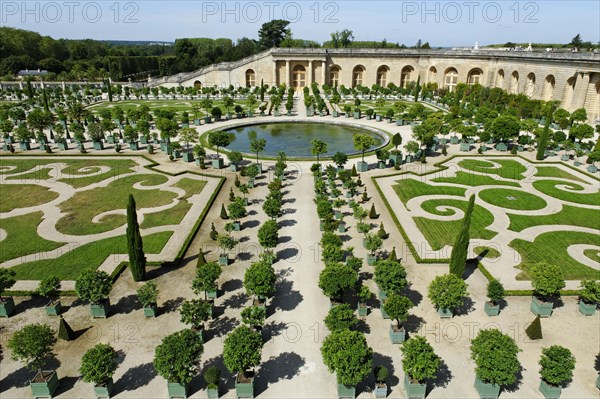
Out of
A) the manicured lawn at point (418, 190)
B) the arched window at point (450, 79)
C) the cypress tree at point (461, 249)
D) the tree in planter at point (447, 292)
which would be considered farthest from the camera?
the arched window at point (450, 79)

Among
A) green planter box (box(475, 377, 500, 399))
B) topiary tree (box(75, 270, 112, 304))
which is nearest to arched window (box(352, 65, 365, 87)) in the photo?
topiary tree (box(75, 270, 112, 304))

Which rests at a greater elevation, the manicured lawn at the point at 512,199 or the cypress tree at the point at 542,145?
the cypress tree at the point at 542,145

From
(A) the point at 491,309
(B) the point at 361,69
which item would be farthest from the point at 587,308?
(B) the point at 361,69

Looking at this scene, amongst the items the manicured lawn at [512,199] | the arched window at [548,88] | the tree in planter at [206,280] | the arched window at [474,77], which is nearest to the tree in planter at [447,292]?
the tree in planter at [206,280]

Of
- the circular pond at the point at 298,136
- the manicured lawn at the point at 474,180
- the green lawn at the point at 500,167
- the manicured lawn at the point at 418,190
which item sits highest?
the circular pond at the point at 298,136

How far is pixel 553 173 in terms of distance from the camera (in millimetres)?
46156

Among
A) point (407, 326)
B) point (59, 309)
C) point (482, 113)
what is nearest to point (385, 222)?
point (407, 326)

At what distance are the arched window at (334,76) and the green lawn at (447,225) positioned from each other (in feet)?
247

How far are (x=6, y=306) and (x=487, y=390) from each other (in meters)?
25.3

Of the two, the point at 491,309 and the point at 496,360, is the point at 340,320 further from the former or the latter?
the point at 491,309

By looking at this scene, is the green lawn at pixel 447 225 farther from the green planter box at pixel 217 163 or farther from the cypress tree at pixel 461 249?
the green planter box at pixel 217 163

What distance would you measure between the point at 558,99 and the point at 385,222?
56.7m

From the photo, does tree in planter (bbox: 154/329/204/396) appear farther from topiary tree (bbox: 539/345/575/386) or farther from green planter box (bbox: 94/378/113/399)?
topiary tree (bbox: 539/345/575/386)

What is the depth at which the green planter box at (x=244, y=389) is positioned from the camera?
17.9 meters
